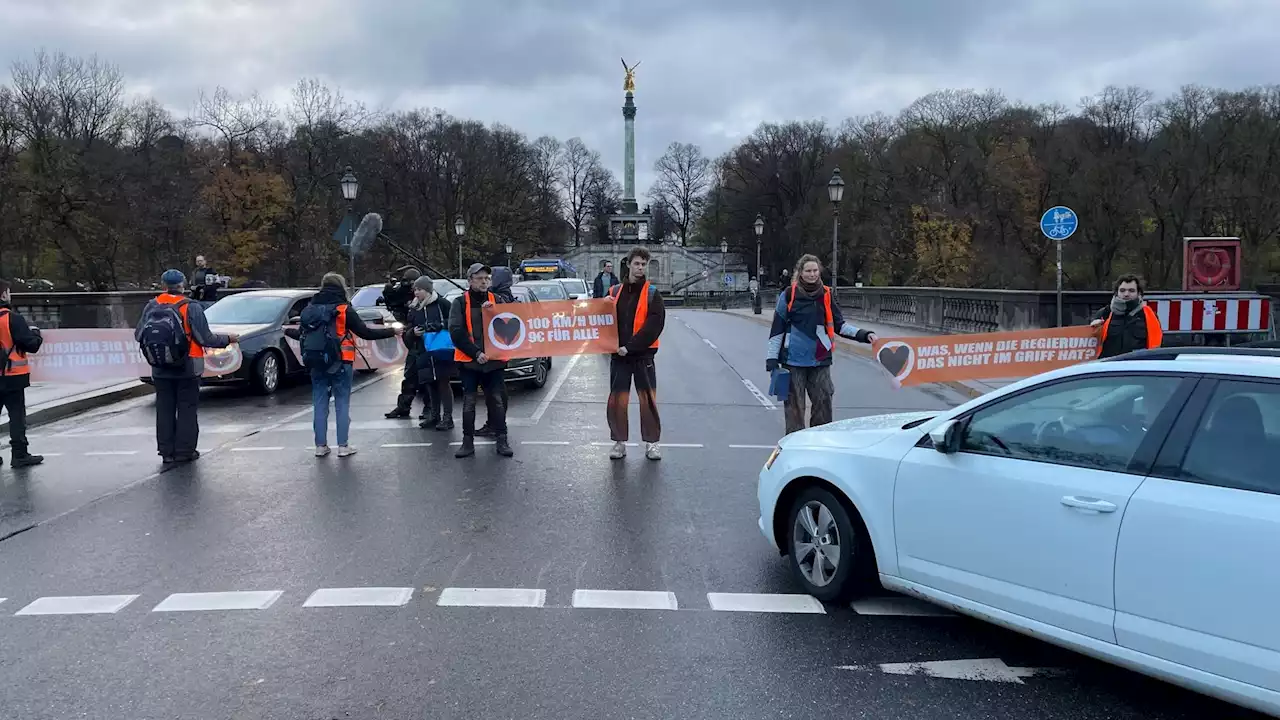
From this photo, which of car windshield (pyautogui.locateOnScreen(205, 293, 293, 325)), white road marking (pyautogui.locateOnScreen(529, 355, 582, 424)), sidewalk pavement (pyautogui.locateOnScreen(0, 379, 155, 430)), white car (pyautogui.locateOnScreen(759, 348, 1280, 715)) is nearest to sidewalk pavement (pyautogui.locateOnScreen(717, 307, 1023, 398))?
white car (pyautogui.locateOnScreen(759, 348, 1280, 715))

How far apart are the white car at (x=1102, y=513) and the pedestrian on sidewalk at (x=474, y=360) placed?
4.57 metres

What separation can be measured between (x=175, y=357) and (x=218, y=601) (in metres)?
4.23

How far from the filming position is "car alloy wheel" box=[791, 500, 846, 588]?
16.0 ft

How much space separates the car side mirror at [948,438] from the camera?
4293mm

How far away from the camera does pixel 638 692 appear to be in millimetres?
3891

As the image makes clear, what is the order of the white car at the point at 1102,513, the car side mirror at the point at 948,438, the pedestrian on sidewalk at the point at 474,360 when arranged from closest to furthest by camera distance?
the white car at the point at 1102,513
the car side mirror at the point at 948,438
the pedestrian on sidewalk at the point at 474,360

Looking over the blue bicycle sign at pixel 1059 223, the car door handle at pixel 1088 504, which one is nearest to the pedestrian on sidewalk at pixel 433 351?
the car door handle at pixel 1088 504

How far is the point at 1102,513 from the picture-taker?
3.63m

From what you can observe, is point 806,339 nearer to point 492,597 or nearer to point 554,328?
point 554,328

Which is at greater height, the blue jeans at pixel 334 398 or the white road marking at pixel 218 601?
the blue jeans at pixel 334 398

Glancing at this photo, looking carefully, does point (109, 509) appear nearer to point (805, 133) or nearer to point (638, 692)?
point (638, 692)


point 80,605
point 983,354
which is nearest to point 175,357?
point 80,605

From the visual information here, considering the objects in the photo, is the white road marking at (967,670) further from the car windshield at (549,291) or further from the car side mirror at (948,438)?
the car windshield at (549,291)

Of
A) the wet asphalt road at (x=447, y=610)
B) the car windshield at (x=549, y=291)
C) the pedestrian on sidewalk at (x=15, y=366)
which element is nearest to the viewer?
the wet asphalt road at (x=447, y=610)
